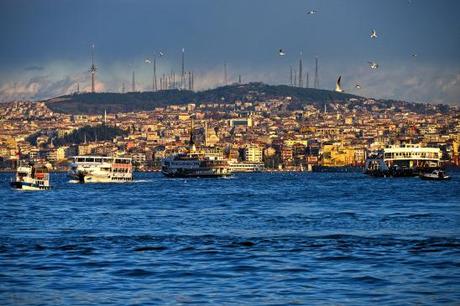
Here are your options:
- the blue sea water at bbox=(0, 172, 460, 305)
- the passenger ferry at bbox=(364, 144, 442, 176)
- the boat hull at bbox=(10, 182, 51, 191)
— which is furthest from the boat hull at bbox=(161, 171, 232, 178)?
the blue sea water at bbox=(0, 172, 460, 305)

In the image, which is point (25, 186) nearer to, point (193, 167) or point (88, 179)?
point (88, 179)

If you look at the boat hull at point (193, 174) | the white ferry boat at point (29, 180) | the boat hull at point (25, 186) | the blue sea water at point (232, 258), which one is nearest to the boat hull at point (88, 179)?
the white ferry boat at point (29, 180)

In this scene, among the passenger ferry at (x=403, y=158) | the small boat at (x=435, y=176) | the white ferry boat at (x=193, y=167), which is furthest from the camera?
the white ferry boat at (x=193, y=167)

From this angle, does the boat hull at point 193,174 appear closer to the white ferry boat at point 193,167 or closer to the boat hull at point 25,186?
the white ferry boat at point 193,167

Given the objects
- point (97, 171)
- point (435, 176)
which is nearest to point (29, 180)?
point (97, 171)

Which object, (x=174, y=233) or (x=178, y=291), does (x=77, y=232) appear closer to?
(x=174, y=233)

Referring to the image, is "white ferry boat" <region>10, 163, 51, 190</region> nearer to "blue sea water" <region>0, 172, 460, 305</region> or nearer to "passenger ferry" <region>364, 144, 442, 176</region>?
"blue sea water" <region>0, 172, 460, 305</region>
